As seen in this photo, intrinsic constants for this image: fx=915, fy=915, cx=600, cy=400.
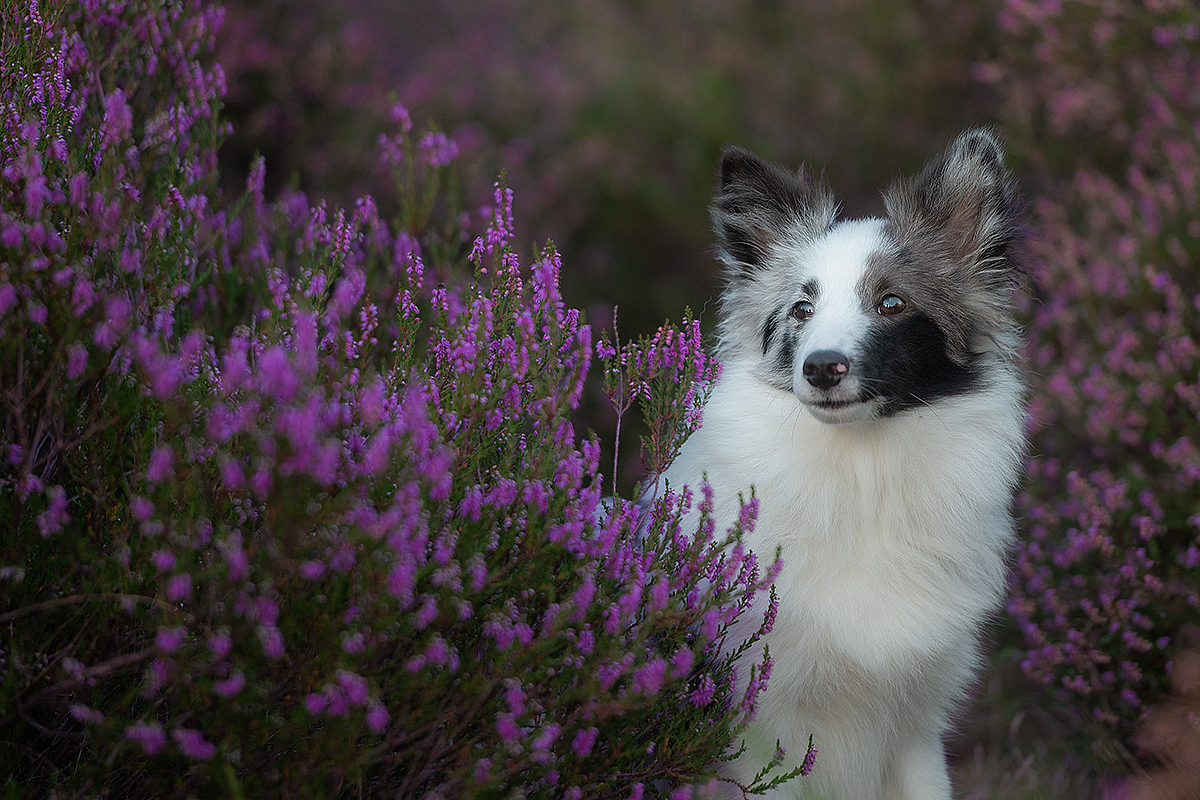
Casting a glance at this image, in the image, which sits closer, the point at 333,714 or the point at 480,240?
the point at 333,714

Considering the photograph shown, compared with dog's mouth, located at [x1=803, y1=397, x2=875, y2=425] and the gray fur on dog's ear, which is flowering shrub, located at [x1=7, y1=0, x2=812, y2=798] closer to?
dog's mouth, located at [x1=803, y1=397, x2=875, y2=425]

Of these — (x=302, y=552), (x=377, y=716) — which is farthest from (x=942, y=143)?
(x=377, y=716)

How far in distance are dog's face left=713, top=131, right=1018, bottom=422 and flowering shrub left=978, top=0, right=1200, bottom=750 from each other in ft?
1.10

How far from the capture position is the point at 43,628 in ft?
6.05

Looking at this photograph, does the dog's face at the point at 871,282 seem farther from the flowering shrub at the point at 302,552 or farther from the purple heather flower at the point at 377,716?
the purple heather flower at the point at 377,716

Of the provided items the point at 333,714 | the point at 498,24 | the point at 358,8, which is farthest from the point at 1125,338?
the point at 498,24

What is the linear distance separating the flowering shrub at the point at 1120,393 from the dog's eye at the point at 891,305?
2.19 feet

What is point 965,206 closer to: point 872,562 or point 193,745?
point 872,562

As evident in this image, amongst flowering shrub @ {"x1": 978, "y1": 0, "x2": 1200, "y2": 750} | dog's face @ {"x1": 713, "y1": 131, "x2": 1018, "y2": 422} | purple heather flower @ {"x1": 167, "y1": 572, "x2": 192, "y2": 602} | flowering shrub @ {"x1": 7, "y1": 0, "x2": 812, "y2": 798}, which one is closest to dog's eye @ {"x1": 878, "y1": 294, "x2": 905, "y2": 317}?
dog's face @ {"x1": 713, "y1": 131, "x2": 1018, "y2": 422}

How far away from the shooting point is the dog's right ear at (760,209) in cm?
336

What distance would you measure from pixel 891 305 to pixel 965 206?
54 cm

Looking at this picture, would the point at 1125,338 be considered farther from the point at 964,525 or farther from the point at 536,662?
the point at 536,662

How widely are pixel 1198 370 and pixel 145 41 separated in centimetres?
414

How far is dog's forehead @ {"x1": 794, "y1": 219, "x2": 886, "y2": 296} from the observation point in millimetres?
2975
